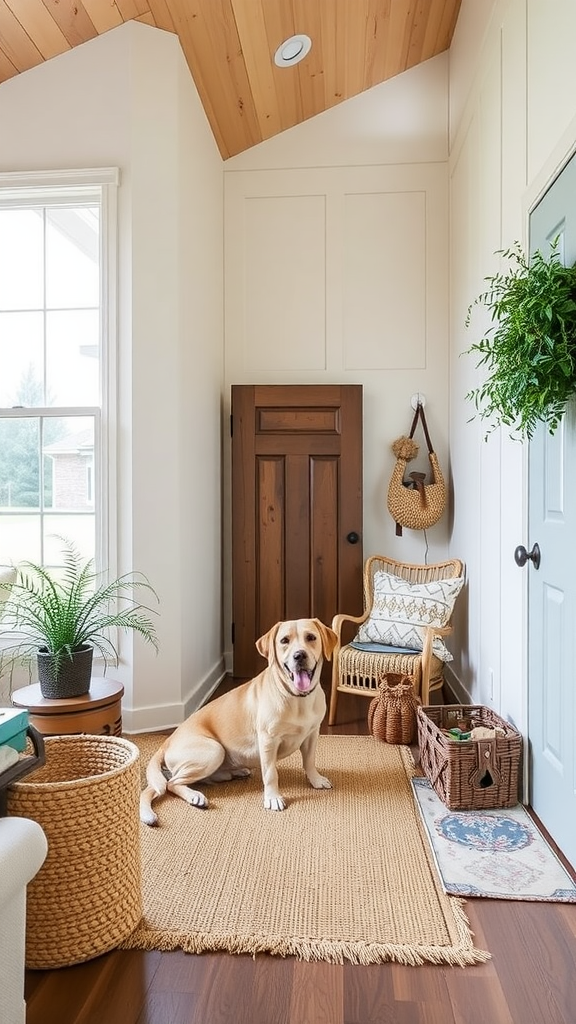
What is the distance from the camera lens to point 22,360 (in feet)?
11.8

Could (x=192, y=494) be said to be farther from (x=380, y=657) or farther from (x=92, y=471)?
(x=380, y=657)

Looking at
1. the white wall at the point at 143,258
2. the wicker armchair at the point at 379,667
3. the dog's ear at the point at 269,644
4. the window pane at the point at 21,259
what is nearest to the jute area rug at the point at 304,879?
the dog's ear at the point at 269,644

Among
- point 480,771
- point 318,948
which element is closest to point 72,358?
point 480,771

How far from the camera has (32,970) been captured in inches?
65.3

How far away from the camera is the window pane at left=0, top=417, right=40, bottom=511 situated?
3578mm

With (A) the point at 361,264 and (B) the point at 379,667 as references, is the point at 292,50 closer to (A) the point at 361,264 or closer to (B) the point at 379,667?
(A) the point at 361,264

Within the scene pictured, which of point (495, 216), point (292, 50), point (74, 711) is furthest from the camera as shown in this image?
point (292, 50)

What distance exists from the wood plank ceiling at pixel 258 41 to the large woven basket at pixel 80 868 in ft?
10.2

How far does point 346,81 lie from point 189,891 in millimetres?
4309

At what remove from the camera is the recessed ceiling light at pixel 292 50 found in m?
3.73

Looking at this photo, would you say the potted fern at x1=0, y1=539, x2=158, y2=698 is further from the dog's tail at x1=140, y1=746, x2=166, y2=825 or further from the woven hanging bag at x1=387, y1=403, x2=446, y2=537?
the woven hanging bag at x1=387, y1=403, x2=446, y2=537

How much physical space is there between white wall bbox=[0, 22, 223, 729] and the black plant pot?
1.91 feet

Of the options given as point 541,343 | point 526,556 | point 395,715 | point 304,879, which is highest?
point 541,343

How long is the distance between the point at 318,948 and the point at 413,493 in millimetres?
2881
